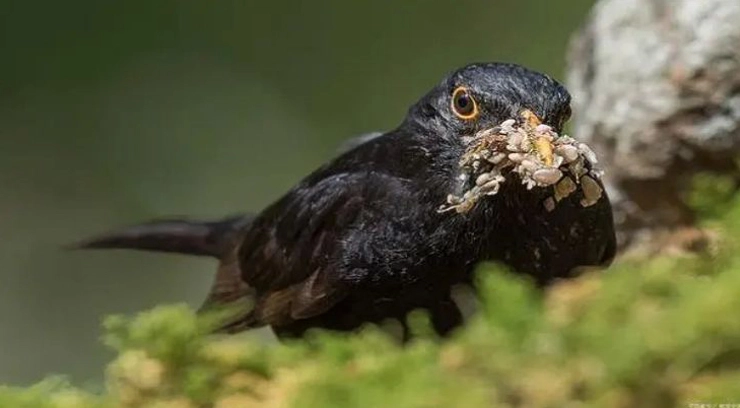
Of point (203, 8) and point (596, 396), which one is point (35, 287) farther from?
point (596, 396)

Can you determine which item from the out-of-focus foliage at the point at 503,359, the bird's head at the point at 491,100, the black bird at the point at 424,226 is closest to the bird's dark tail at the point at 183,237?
the black bird at the point at 424,226

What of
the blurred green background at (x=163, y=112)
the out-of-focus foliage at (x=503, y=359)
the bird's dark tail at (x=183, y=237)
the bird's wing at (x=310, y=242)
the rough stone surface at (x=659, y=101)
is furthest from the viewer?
the blurred green background at (x=163, y=112)

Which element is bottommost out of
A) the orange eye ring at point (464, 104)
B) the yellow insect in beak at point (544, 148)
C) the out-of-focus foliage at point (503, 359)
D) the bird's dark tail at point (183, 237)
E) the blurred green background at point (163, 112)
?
the out-of-focus foliage at point (503, 359)

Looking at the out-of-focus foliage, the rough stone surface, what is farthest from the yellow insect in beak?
the rough stone surface

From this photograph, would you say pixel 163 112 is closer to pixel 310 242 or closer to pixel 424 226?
pixel 310 242

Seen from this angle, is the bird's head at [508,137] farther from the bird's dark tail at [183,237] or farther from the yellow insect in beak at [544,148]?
the bird's dark tail at [183,237]

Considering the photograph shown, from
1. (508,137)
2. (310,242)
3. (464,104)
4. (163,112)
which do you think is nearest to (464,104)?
(464,104)

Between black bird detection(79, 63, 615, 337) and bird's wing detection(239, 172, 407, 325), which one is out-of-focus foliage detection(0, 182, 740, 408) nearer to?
black bird detection(79, 63, 615, 337)
